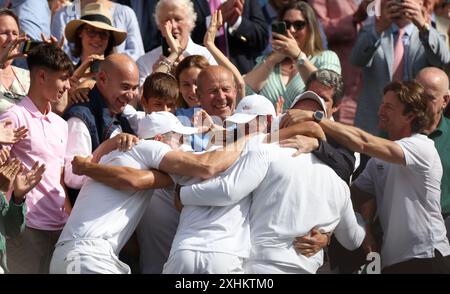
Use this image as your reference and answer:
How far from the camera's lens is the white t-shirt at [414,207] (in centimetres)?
942

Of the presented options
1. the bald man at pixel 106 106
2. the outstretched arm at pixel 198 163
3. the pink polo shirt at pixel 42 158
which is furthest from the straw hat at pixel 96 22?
the outstretched arm at pixel 198 163

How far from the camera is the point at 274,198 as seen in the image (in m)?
8.72

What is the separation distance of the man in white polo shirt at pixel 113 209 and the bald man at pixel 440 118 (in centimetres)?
193

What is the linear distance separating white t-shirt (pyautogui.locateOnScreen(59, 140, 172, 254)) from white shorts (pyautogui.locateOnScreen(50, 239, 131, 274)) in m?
0.05

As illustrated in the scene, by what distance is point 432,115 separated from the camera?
406 inches

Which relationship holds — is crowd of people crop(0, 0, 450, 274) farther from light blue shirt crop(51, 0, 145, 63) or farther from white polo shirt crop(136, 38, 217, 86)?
light blue shirt crop(51, 0, 145, 63)

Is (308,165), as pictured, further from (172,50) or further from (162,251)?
(172,50)

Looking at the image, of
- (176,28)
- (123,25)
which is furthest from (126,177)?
(123,25)

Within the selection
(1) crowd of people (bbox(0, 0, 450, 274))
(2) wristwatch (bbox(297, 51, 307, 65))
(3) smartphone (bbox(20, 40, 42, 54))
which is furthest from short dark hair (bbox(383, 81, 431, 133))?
(3) smartphone (bbox(20, 40, 42, 54))

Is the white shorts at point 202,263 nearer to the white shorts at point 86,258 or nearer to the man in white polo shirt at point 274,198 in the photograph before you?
the man in white polo shirt at point 274,198

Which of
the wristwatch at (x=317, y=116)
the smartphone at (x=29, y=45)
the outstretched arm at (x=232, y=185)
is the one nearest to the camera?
the outstretched arm at (x=232, y=185)

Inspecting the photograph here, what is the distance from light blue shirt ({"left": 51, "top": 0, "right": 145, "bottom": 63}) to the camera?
448 inches

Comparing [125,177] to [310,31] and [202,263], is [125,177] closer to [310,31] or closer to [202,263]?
[202,263]
